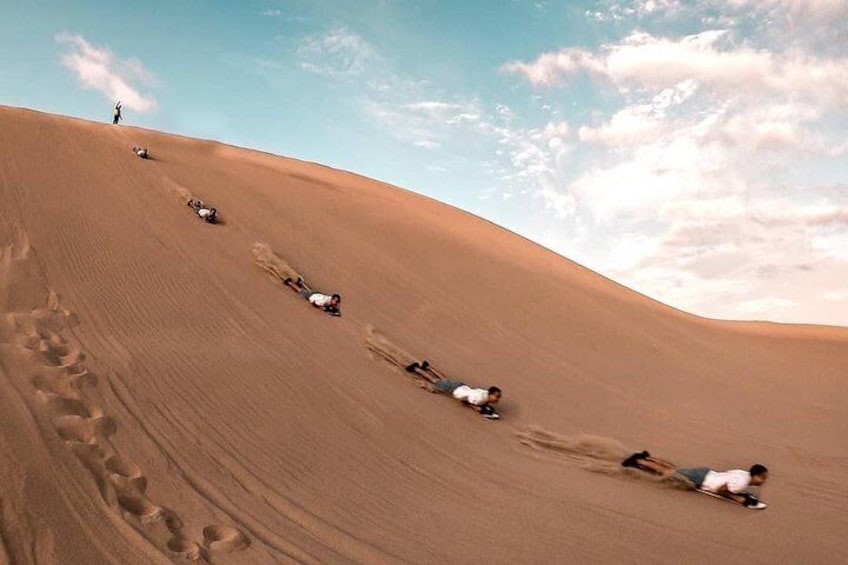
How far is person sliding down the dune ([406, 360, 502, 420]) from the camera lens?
6977 mm

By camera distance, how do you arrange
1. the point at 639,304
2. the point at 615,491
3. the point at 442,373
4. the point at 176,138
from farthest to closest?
1. the point at 176,138
2. the point at 639,304
3. the point at 442,373
4. the point at 615,491

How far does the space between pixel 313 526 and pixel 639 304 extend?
1507 centimetres

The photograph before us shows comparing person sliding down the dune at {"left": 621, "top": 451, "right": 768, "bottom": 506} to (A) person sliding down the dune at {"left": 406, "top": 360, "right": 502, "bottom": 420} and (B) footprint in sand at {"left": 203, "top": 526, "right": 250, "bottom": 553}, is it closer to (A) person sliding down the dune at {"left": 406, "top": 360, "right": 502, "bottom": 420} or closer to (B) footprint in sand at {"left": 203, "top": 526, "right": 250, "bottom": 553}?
(A) person sliding down the dune at {"left": 406, "top": 360, "right": 502, "bottom": 420}

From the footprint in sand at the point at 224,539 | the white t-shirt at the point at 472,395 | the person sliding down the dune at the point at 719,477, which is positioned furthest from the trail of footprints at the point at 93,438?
the person sliding down the dune at the point at 719,477

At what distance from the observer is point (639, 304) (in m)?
17.2

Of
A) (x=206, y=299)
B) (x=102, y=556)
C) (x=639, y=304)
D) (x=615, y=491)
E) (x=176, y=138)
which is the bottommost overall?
(x=102, y=556)

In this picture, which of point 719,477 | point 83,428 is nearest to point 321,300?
point 83,428

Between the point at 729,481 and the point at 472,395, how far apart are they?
2.83 meters

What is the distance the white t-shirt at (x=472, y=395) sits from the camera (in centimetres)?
699

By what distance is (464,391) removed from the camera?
715 cm

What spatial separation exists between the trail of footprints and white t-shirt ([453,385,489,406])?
12.5 ft

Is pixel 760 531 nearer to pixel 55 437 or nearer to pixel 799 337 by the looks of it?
pixel 55 437

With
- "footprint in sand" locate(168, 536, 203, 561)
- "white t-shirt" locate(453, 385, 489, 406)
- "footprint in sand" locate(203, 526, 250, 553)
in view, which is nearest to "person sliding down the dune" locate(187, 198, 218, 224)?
"white t-shirt" locate(453, 385, 489, 406)

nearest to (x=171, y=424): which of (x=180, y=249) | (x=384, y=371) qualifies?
(x=384, y=371)
